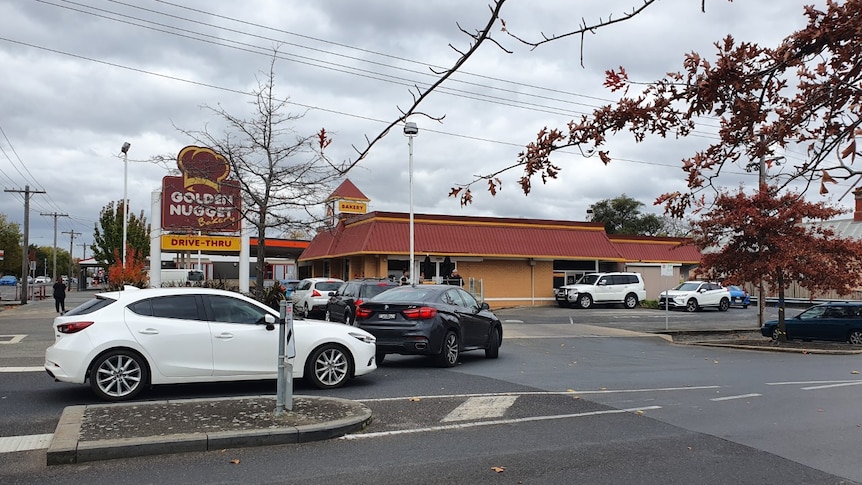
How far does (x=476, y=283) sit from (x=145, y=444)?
28936 mm

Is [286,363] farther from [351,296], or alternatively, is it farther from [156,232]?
[156,232]

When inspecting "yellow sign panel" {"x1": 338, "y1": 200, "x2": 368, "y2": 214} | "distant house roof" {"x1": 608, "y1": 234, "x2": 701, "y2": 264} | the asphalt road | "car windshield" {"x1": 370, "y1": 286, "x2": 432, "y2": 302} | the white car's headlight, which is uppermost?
"yellow sign panel" {"x1": 338, "y1": 200, "x2": 368, "y2": 214}

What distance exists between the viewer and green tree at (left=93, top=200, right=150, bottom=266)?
58219 mm

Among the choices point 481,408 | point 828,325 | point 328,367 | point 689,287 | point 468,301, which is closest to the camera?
point 481,408

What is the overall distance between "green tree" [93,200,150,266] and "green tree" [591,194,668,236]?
146 feet

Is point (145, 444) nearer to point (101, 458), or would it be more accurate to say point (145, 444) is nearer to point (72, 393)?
point (101, 458)

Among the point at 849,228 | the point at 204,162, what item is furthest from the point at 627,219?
the point at 204,162

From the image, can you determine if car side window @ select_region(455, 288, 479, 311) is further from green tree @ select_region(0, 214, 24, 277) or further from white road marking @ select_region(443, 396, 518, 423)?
green tree @ select_region(0, 214, 24, 277)

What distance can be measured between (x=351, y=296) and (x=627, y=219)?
2313 inches

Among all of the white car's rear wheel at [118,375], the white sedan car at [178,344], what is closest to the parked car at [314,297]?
the white sedan car at [178,344]

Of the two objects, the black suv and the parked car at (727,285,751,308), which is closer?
the black suv

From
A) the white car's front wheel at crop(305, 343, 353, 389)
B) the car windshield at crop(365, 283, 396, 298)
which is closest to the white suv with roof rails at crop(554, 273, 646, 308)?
the car windshield at crop(365, 283, 396, 298)

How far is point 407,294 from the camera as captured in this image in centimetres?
1358

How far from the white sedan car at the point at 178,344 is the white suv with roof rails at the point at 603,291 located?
90.4 feet
